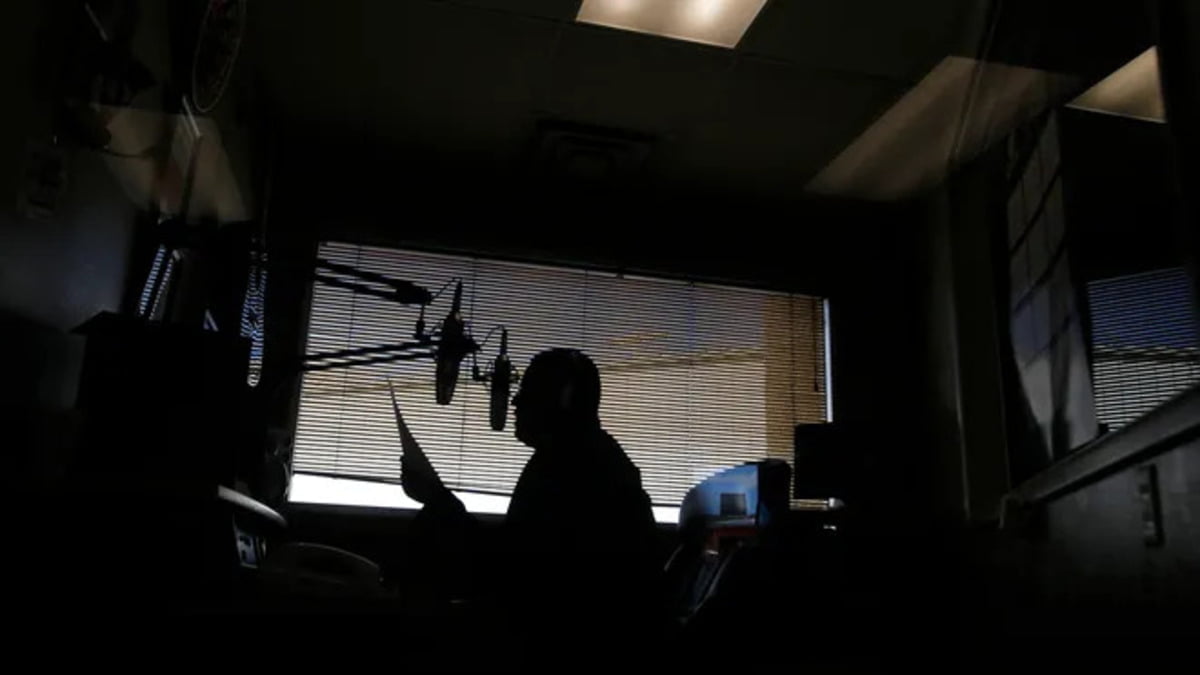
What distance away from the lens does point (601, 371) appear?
334cm

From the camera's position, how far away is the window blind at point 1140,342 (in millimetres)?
762

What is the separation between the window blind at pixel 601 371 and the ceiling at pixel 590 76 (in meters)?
0.48

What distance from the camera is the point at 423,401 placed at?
311 cm

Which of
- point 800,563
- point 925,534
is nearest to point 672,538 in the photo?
point 925,534

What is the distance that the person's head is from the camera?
4.51 feet

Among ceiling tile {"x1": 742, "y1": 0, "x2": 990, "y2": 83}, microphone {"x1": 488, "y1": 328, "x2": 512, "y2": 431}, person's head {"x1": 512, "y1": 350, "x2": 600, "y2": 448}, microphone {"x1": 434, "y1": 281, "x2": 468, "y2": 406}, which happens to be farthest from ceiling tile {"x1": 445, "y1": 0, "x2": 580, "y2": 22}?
person's head {"x1": 512, "y1": 350, "x2": 600, "y2": 448}

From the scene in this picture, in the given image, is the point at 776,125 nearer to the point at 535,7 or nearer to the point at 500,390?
the point at 535,7

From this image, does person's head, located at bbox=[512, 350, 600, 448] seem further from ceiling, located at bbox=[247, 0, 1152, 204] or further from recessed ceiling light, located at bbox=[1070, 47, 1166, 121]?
ceiling, located at bbox=[247, 0, 1152, 204]

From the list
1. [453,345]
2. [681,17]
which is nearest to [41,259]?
[453,345]

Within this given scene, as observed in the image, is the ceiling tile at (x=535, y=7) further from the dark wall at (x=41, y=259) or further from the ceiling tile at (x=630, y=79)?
the dark wall at (x=41, y=259)

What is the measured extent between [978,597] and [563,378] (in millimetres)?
665

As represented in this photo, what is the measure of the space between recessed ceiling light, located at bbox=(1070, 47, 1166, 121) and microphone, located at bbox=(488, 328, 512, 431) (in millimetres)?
1753

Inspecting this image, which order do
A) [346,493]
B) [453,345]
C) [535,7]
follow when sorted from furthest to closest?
1. [346,493]
2. [535,7]
3. [453,345]

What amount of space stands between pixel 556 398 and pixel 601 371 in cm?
196
